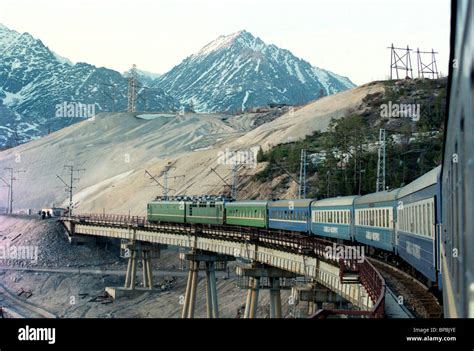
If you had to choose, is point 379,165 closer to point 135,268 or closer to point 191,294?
point 191,294

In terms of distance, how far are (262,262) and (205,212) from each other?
1225 cm

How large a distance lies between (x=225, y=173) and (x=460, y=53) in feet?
229

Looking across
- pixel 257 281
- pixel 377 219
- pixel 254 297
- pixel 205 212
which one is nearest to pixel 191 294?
pixel 205 212

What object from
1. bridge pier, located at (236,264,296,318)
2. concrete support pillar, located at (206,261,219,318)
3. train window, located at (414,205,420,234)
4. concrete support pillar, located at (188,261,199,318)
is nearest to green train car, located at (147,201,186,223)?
concrete support pillar, located at (188,261,199,318)

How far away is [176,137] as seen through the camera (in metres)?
117

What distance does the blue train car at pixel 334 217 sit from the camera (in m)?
23.9

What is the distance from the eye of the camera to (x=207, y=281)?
36.9 metres

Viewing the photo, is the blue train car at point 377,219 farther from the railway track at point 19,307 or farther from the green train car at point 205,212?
the railway track at point 19,307

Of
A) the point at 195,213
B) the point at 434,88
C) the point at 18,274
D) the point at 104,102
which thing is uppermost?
the point at 104,102

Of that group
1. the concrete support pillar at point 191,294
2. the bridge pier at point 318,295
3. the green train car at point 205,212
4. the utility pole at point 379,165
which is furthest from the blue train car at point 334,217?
the green train car at point 205,212

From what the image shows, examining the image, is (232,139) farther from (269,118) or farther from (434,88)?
(434,88)

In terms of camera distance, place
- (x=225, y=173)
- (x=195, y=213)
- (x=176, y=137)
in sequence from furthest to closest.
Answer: (x=176, y=137)
(x=225, y=173)
(x=195, y=213)
